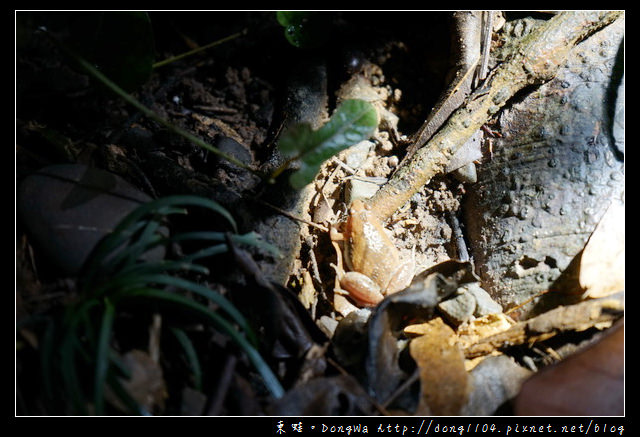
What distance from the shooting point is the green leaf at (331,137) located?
1.78 metres

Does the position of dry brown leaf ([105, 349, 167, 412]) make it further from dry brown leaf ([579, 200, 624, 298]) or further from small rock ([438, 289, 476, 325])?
dry brown leaf ([579, 200, 624, 298])

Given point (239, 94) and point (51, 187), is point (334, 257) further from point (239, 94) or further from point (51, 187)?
point (51, 187)

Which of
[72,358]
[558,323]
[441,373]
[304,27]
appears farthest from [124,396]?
[304,27]

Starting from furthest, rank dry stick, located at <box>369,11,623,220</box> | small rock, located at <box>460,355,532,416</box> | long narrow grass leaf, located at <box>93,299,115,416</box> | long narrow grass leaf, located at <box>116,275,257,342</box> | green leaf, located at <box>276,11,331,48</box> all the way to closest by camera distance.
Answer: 1. dry stick, located at <box>369,11,623,220</box>
2. green leaf, located at <box>276,11,331,48</box>
3. small rock, located at <box>460,355,532,416</box>
4. long narrow grass leaf, located at <box>116,275,257,342</box>
5. long narrow grass leaf, located at <box>93,299,115,416</box>

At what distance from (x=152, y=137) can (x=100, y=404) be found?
1.41m

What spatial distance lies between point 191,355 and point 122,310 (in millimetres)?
333

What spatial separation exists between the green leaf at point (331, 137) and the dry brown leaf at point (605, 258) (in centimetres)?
117

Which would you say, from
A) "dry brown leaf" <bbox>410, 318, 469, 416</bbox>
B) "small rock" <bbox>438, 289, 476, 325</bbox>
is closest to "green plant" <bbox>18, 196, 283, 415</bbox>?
"dry brown leaf" <bbox>410, 318, 469, 416</bbox>

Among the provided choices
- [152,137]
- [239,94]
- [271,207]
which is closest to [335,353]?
[271,207]

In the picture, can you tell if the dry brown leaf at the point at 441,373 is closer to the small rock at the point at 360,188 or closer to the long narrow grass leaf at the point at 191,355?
the long narrow grass leaf at the point at 191,355

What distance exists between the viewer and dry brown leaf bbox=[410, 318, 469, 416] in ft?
5.24

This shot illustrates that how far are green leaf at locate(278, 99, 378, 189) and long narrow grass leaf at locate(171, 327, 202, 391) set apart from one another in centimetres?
77

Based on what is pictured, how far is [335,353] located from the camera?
1673mm

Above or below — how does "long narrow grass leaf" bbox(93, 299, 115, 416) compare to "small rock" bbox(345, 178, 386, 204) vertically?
below
